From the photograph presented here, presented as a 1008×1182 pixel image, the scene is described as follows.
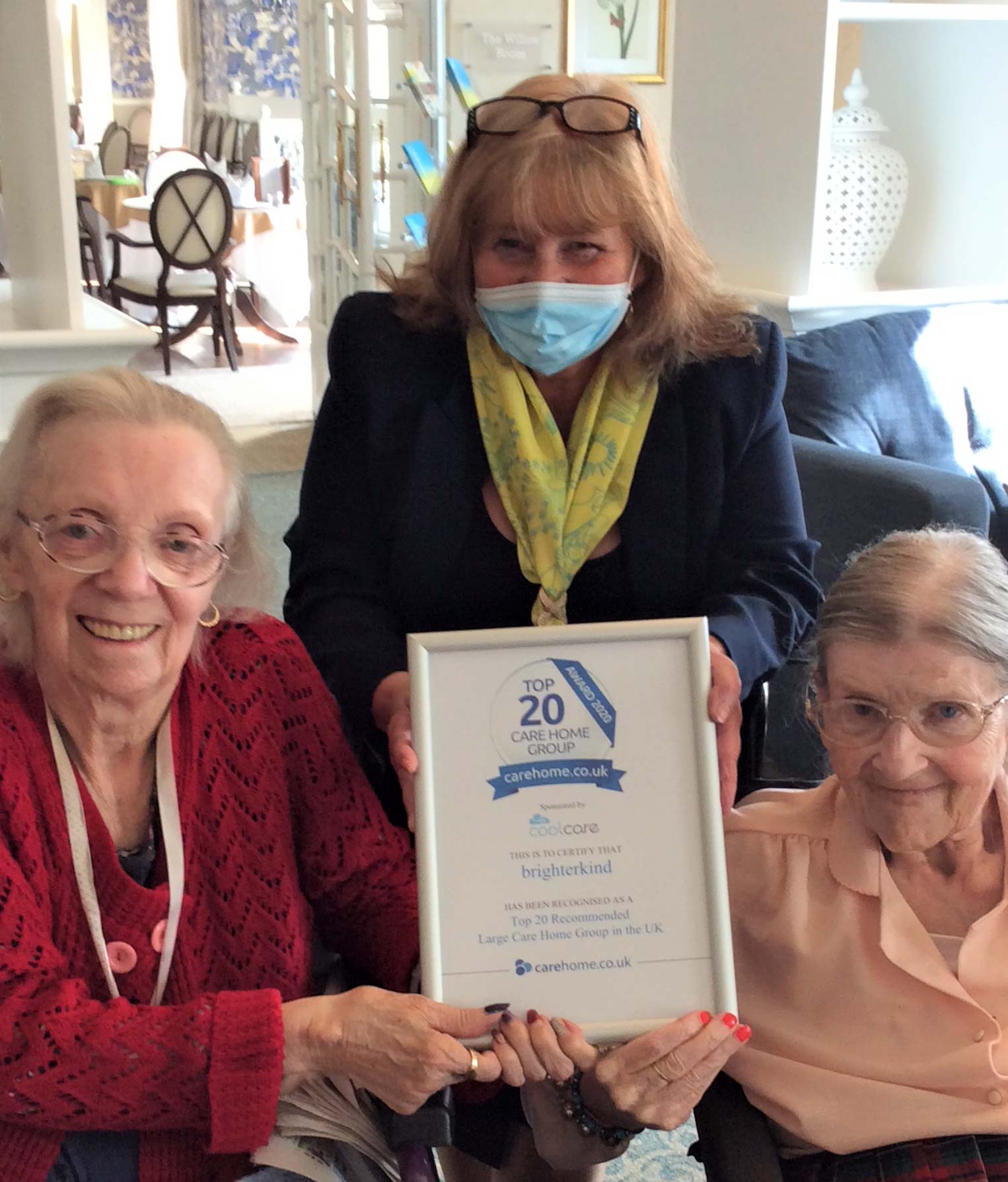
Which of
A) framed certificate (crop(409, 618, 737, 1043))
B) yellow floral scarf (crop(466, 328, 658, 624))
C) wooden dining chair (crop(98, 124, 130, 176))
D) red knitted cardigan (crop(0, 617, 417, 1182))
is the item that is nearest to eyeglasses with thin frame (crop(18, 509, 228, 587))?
red knitted cardigan (crop(0, 617, 417, 1182))

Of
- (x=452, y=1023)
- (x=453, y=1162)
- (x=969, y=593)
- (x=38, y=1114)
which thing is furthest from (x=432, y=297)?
(x=453, y=1162)

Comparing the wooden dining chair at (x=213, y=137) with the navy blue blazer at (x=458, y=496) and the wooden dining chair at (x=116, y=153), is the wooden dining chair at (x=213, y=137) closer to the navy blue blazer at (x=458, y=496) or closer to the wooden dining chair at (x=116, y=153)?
the wooden dining chair at (x=116, y=153)

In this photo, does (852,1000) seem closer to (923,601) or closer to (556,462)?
(923,601)

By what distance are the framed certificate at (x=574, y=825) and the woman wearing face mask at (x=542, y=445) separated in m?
0.37

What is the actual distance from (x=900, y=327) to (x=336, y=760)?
2.24 metres

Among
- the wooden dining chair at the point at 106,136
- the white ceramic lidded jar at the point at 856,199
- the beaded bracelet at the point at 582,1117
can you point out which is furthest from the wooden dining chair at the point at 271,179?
the beaded bracelet at the point at 582,1117

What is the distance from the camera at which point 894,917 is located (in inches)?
50.9

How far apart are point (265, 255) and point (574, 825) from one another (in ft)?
25.8

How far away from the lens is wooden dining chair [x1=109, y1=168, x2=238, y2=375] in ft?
24.4

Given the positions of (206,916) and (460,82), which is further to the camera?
(460,82)

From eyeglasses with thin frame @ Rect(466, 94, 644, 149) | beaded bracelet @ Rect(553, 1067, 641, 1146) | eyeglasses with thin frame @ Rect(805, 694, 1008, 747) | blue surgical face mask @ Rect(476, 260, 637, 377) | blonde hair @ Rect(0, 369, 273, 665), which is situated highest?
eyeglasses with thin frame @ Rect(466, 94, 644, 149)

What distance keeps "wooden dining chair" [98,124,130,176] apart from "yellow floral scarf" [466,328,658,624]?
397 inches

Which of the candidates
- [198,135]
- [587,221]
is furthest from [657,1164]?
[198,135]

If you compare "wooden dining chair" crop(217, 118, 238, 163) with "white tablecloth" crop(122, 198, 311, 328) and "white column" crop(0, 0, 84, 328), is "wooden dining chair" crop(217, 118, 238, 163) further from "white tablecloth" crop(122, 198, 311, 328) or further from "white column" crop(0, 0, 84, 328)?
"white column" crop(0, 0, 84, 328)
